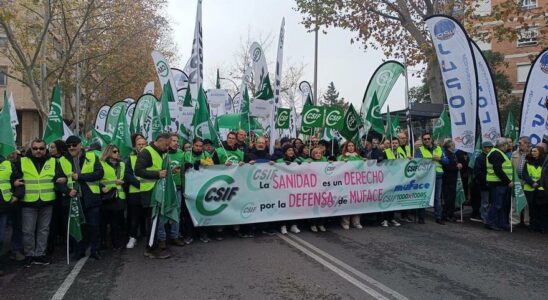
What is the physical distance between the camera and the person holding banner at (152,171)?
261 inches

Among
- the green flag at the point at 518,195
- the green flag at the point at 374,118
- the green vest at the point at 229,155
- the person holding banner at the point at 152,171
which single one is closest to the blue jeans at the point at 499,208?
the green flag at the point at 518,195

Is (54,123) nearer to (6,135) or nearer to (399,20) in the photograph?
(6,135)

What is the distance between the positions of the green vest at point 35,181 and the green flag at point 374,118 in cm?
675

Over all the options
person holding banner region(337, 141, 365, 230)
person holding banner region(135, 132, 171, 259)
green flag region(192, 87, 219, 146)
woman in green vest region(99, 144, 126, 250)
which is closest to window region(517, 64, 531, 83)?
person holding banner region(337, 141, 365, 230)

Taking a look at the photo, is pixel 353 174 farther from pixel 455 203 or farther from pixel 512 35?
pixel 512 35

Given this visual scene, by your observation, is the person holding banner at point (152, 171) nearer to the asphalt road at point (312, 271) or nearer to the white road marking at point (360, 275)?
the asphalt road at point (312, 271)

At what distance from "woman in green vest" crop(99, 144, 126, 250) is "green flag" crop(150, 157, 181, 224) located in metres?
0.81

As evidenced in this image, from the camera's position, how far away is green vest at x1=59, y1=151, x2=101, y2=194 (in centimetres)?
661

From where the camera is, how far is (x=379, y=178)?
8984 millimetres

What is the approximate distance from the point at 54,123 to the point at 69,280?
273 cm

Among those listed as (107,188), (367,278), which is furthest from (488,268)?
(107,188)

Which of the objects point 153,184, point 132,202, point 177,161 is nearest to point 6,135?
point 132,202

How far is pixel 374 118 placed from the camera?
1035 cm

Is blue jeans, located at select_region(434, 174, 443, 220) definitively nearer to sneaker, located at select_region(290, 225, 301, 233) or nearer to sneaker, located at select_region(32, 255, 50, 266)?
sneaker, located at select_region(290, 225, 301, 233)
